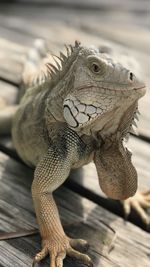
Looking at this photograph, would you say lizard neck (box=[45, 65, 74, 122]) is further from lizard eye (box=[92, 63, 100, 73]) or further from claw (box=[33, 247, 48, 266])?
claw (box=[33, 247, 48, 266])

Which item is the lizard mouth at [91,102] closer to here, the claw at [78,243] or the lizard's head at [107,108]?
the lizard's head at [107,108]

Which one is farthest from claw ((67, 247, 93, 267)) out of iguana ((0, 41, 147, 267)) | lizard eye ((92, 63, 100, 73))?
lizard eye ((92, 63, 100, 73))

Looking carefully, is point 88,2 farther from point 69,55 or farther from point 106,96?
point 106,96

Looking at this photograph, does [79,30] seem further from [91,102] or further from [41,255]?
[41,255]

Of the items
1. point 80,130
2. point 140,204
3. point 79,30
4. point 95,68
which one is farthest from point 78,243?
point 79,30

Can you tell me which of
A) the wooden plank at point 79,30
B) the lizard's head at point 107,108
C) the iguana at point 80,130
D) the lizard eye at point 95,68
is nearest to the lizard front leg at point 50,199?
the iguana at point 80,130
